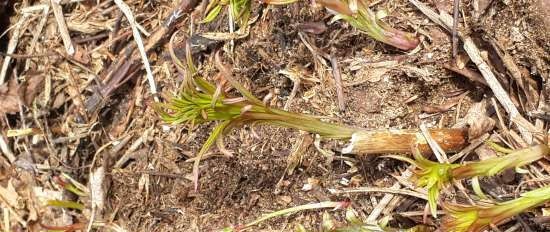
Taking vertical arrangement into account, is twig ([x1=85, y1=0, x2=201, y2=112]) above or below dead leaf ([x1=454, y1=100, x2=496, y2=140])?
below

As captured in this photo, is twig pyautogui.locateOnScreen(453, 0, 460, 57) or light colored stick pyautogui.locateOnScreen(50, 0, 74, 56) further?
light colored stick pyautogui.locateOnScreen(50, 0, 74, 56)

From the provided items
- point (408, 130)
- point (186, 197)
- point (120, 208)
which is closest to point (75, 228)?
point (120, 208)

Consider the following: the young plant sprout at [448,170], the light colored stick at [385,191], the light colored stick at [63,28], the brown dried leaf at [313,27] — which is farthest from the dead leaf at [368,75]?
the light colored stick at [63,28]

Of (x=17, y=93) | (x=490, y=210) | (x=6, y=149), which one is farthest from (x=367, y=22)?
(x=6, y=149)

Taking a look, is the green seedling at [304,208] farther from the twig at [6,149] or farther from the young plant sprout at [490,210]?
the twig at [6,149]

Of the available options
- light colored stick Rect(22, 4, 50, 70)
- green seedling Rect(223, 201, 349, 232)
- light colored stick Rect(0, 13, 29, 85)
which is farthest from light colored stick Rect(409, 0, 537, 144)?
light colored stick Rect(0, 13, 29, 85)

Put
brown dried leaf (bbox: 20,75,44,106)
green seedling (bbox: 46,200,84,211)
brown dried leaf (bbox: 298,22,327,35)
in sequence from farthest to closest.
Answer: brown dried leaf (bbox: 20,75,44,106) → green seedling (bbox: 46,200,84,211) → brown dried leaf (bbox: 298,22,327,35)

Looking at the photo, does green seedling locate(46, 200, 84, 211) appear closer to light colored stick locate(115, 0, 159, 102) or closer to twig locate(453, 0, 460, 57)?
light colored stick locate(115, 0, 159, 102)
